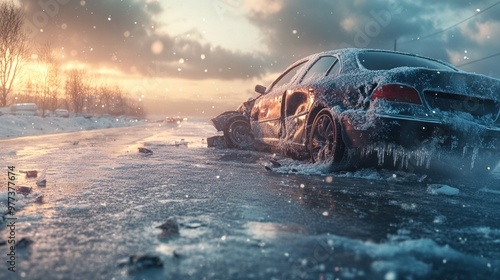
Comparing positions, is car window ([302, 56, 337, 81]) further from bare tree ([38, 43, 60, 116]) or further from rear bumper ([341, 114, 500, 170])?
bare tree ([38, 43, 60, 116])

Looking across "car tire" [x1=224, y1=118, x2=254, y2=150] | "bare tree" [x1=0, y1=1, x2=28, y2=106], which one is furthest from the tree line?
"car tire" [x1=224, y1=118, x2=254, y2=150]

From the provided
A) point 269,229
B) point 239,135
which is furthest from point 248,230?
point 239,135

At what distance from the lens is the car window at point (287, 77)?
684cm

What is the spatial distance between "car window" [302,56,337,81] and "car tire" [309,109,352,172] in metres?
0.74

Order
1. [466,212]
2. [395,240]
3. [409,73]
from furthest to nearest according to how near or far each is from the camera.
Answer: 1. [409,73]
2. [466,212]
3. [395,240]

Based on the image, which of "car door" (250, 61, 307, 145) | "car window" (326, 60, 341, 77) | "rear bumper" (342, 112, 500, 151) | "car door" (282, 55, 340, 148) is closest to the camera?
"rear bumper" (342, 112, 500, 151)

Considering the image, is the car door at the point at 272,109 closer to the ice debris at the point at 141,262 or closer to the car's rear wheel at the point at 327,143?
the car's rear wheel at the point at 327,143

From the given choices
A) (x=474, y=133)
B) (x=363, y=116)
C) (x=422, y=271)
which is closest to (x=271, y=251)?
(x=422, y=271)

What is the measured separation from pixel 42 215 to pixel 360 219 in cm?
211

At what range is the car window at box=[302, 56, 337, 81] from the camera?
18.5ft

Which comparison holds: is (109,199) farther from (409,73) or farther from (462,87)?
(462,87)

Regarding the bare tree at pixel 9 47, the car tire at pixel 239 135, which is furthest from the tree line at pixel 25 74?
the car tire at pixel 239 135

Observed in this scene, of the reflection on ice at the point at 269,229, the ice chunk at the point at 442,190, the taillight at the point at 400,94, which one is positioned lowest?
the reflection on ice at the point at 269,229

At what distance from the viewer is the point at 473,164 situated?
179 inches
